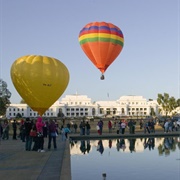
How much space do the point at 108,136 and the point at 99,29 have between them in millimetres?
8775

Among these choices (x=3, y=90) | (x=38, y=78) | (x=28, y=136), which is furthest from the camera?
(x=3, y=90)

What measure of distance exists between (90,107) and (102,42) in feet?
416

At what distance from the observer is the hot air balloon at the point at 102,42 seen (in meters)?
27.0

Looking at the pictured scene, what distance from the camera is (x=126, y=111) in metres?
157

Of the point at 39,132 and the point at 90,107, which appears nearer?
the point at 39,132

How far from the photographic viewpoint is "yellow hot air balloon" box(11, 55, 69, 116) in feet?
70.0

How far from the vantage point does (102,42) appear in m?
26.9

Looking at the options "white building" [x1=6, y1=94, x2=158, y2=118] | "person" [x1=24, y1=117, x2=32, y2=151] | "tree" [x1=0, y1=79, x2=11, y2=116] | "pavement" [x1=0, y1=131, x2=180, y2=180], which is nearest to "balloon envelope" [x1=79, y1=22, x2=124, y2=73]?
"person" [x1=24, y1=117, x2=32, y2=151]

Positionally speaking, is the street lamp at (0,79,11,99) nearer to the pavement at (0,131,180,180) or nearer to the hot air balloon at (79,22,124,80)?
the hot air balloon at (79,22,124,80)

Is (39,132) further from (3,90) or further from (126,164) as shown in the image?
(3,90)

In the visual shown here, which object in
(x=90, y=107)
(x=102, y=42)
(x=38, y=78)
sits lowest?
(x=90, y=107)

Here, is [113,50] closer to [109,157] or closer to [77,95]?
[109,157]

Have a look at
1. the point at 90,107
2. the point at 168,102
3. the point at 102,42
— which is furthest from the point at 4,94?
the point at 90,107

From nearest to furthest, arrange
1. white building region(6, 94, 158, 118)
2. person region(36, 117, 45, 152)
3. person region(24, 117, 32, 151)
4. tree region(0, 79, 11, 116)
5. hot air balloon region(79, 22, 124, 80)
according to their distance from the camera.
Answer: person region(36, 117, 45, 152) < person region(24, 117, 32, 151) < hot air balloon region(79, 22, 124, 80) < tree region(0, 79, 11, 116) < white building region(6, 94, 158, 118)
